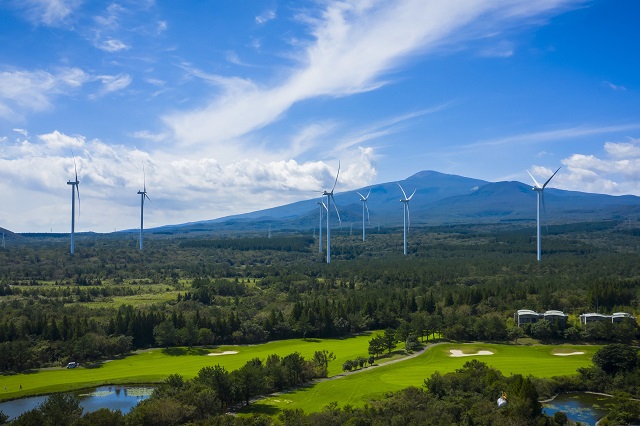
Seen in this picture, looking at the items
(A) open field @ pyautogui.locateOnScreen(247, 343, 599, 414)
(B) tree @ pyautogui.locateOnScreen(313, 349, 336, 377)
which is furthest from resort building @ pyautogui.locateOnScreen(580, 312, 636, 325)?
(B) tree @ pyautogui.locateOnScreen(313, 349, 336, 377)

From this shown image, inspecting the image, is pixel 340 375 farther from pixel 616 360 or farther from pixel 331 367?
pixel 616 360

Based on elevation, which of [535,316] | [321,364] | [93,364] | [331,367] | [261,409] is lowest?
[93,364]

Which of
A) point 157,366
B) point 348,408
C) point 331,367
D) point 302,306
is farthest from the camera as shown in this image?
point 302,306

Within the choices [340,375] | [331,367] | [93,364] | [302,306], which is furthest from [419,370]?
[93,364]

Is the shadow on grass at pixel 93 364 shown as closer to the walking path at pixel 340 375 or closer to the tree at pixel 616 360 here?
the walking path at pixel 340 375

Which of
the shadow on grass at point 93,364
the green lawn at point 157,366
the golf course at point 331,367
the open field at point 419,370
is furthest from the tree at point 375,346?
the shadow on grass at point 93,364

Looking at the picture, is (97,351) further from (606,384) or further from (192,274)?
(192,274)
